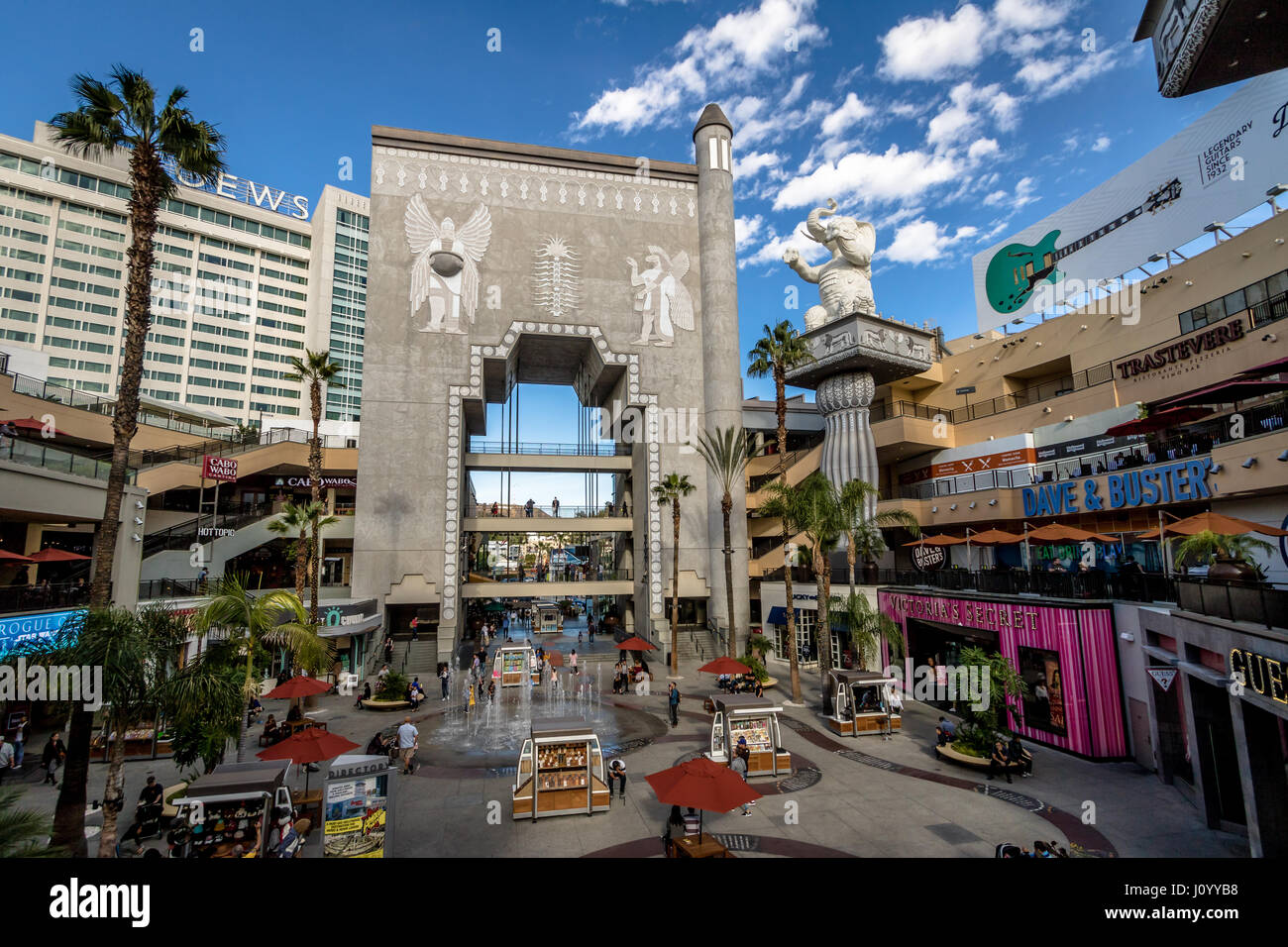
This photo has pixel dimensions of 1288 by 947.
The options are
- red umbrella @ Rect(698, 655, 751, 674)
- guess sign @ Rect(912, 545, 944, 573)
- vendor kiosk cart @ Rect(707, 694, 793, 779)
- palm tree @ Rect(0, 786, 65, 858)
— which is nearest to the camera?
palm tree @ Rect(0, 786, 65, 858)

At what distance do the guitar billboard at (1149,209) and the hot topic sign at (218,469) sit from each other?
173 ft

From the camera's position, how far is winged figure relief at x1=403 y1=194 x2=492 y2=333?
137 feet

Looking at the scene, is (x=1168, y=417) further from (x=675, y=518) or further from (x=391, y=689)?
(x=391, y=689)

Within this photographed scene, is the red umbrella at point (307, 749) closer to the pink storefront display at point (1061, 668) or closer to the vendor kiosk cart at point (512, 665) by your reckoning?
the vendor kiosk cart at point (512, 665)

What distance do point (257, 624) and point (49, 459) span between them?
1193cm

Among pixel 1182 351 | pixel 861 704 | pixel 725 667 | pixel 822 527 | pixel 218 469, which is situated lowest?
pixel 861 704

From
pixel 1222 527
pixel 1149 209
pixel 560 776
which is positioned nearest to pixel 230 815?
pixel 560 776

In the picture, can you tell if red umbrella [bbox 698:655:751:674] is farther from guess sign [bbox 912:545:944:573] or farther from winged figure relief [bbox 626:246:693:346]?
winged figure relief [bbox 626:246:693:346]

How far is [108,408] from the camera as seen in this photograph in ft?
129

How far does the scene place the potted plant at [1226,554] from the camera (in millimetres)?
13969

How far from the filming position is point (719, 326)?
1774 inches

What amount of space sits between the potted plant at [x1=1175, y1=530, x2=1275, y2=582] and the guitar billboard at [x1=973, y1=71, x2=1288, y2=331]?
17.5 meters

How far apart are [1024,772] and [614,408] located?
115 ft

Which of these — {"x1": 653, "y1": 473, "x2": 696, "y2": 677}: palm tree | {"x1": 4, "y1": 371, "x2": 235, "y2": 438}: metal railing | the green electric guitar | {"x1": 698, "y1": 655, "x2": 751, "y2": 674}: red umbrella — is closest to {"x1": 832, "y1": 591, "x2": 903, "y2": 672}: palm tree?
{"x1": 698, "y1": 655, "x2": 751, "y2": 674}: red umbrella
